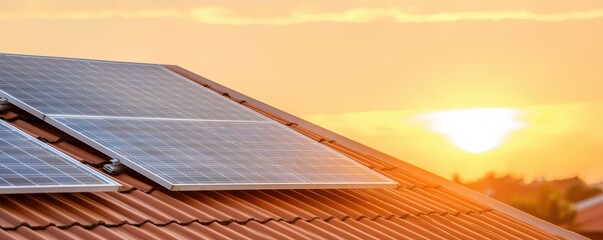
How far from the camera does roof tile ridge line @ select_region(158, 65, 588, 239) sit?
16.3 meters

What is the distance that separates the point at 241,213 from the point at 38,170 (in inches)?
90.6

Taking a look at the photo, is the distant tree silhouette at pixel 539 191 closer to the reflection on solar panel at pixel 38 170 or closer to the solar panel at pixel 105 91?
the solar panel at pixel 105 91

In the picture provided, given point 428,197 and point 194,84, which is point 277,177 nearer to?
point 428,197

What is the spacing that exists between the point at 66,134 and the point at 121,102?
1.41m

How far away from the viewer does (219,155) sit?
1346 centimetres

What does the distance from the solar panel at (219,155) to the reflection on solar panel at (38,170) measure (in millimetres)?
770

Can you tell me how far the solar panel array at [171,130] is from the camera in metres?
12.8

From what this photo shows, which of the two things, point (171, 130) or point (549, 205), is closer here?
point (171, 130)

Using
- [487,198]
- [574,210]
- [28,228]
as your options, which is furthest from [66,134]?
[574,210]

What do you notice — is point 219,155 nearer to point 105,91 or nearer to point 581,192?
point 105,91

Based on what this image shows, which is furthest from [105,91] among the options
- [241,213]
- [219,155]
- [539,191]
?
[539,191]

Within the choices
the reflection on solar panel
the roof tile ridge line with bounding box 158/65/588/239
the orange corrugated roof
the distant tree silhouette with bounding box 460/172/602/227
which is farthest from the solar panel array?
the distant tree silhouette with bounding box 460/172/602/227

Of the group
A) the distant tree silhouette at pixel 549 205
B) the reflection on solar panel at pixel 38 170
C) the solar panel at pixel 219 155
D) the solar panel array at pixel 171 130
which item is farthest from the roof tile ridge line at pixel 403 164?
the distant tree silhouette at pixel 549 205

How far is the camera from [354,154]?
55.3 ft
